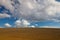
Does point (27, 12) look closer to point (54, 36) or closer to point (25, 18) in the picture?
point (25, 18)

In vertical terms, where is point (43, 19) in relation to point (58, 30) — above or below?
above

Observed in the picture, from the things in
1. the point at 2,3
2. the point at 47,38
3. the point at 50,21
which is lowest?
the point at 47,38

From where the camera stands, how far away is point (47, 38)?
1.49 metres

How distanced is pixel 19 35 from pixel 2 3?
0.38 m

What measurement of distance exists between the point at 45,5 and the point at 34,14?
14cm

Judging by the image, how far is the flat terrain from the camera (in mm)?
1495

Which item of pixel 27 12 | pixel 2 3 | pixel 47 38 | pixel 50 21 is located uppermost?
pixel 2 3

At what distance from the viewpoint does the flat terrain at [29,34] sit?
150 centimetres

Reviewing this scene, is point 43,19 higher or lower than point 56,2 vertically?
lower

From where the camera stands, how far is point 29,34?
151cm

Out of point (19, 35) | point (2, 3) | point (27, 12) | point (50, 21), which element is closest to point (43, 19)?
point (50, 21)

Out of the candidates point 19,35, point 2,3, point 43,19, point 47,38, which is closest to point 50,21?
point 43,19

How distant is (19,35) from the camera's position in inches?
59.8

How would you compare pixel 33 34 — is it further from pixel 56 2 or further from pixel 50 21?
pixel 56 2
